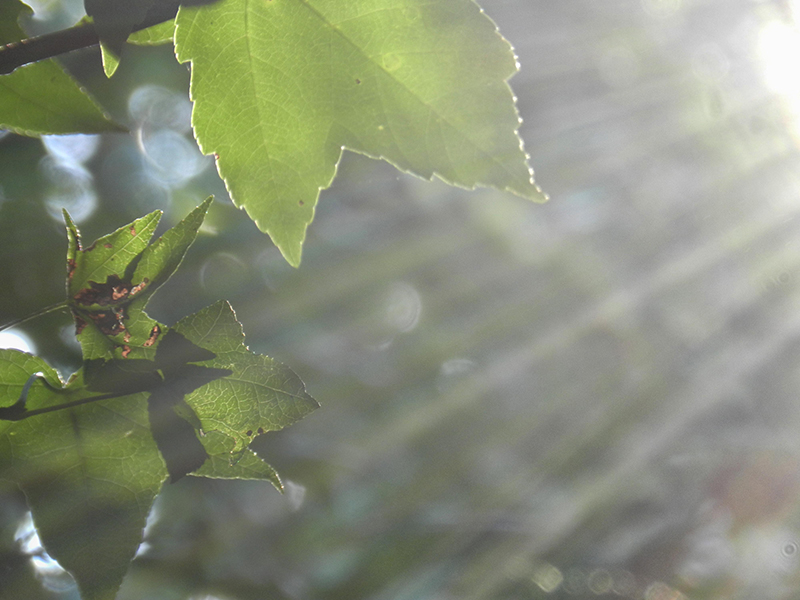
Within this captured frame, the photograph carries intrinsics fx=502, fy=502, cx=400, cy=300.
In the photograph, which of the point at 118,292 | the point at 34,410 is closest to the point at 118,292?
the point at 118,292

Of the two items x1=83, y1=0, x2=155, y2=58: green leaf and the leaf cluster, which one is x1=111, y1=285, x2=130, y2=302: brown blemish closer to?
the leaf cluster

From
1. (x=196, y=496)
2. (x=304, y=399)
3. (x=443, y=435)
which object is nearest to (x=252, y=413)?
(x=304, y=399)

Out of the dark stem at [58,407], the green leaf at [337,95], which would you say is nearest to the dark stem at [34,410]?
the dark stem at [58,407]

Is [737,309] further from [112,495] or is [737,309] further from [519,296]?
[112,495]

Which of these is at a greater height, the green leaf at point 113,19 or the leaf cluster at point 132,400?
the green leaf at point 113,19

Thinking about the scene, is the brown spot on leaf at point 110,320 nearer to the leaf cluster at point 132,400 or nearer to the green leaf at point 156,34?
the leaf cluster at point 132,400

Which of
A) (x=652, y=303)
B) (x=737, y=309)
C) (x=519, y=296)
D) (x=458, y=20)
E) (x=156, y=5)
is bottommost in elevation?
(x=156, y=5)
